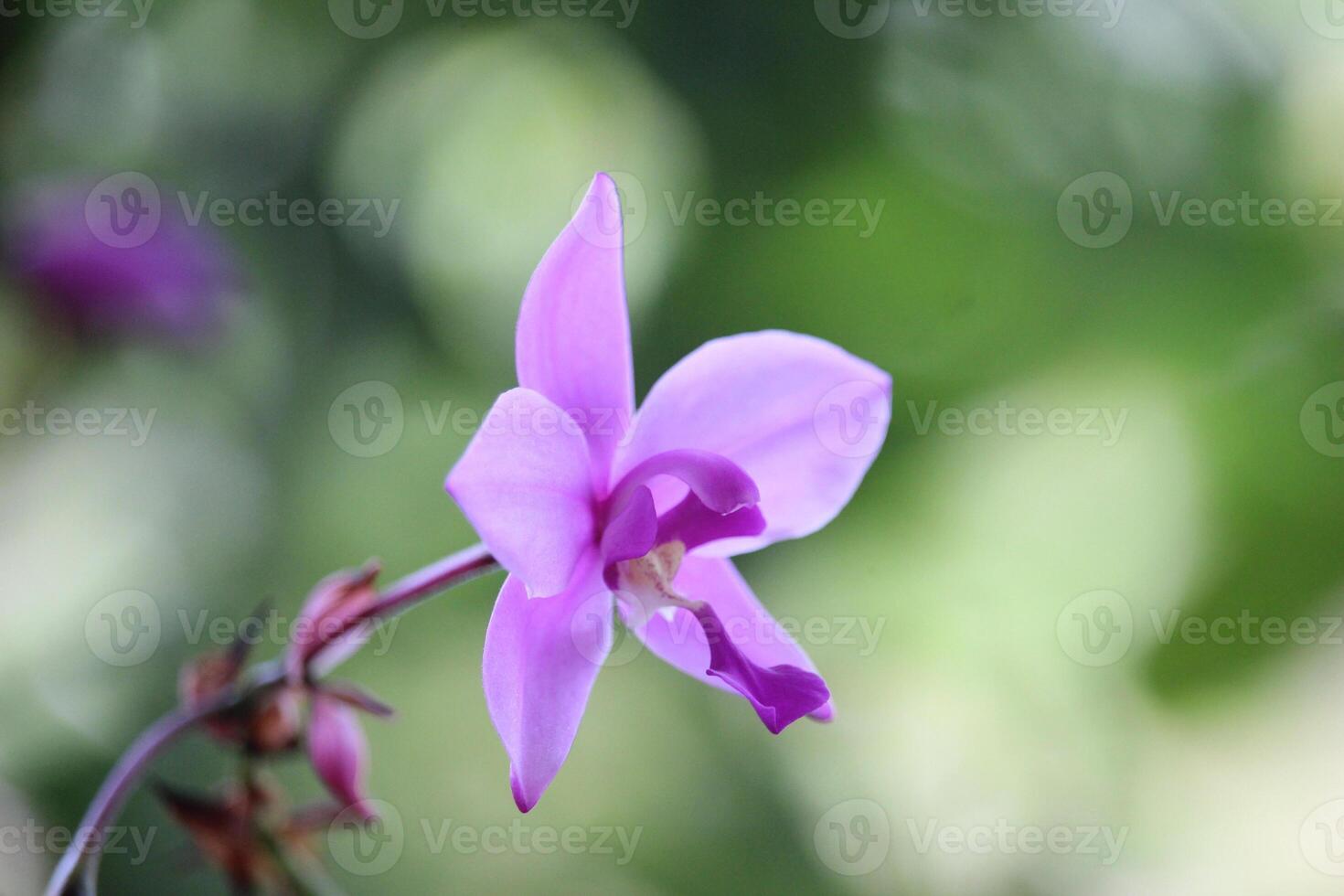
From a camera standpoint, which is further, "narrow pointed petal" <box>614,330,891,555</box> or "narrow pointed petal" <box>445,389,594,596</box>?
"narrow pointed petal" <box>614,330,891,555</box>

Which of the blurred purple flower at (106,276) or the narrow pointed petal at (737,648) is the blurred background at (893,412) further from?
the narrow pointed petal at (737,648)

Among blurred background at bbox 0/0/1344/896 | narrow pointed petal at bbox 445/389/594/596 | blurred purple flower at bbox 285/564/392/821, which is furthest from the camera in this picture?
blurred background at bbox 0/0/1344/896

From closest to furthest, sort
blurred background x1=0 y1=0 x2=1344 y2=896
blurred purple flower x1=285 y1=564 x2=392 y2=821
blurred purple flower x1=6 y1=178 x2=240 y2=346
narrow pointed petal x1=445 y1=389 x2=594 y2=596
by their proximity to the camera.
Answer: narrow pointed petal x1=445 y1=389 x2=594 y2=596, blurred purple flower x1=285 y1=564 x2=392 y2=821, blurred purple flower x1=6 y1=178 x2=240 y2=346, blurred background x1=0 y1=0 x2=1344 y2=896

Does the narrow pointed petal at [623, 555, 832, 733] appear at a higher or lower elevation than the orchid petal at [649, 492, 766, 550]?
lower

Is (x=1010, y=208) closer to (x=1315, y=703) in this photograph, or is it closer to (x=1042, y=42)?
(x=1042, y=42)

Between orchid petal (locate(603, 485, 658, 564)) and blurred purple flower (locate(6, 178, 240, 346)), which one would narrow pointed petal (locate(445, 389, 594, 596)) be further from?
blurred purple flower (locate(6, 178, 240, 346))

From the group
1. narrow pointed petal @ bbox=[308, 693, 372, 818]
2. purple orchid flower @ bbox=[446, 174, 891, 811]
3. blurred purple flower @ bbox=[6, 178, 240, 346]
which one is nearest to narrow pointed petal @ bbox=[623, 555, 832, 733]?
purple orchid flower @ bbox=[446, 174, 891, 811]

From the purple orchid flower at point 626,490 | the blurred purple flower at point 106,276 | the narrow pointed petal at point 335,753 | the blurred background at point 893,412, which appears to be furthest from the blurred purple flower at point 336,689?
the blurred background at point 893,412

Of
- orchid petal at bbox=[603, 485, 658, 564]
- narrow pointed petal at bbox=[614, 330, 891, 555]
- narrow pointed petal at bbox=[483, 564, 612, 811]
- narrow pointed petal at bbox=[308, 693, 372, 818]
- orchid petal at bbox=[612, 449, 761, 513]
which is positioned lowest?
narrow pointed petal at bbox=[308, 693, 372, 818]

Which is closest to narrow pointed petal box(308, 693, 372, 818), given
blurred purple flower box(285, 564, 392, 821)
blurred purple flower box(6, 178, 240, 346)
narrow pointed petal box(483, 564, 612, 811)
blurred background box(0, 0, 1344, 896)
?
blurred purple flower box(285, 564, 392, 821)

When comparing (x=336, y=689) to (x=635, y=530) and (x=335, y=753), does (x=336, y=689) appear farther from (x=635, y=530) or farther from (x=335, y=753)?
(x=635, y=530)
